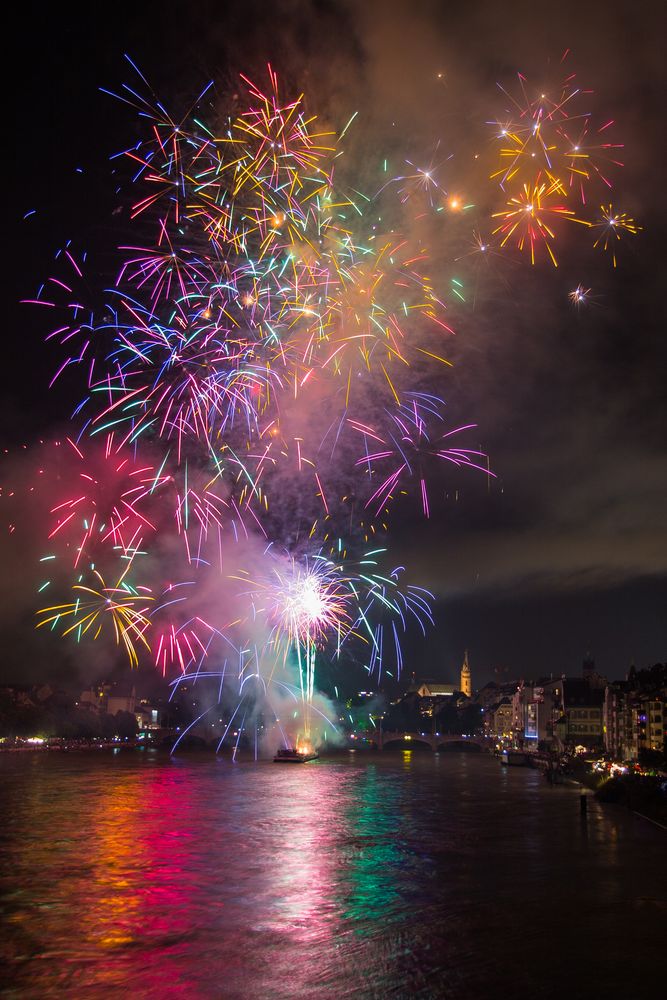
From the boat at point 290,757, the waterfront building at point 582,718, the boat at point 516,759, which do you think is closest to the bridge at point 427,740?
the waterfront building at point 582,718

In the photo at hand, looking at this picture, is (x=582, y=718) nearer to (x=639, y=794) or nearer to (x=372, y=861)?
(x=639, y=794)

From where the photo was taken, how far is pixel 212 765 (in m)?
71.7

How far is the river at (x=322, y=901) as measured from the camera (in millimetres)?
12781

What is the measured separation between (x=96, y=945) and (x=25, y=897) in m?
5.01

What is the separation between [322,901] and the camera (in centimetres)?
1831

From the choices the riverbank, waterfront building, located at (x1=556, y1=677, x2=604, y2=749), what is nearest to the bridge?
waterfront building, located at (x1=556, y1=677, x2=604, y2=749)

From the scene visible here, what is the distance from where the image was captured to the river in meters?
12.8

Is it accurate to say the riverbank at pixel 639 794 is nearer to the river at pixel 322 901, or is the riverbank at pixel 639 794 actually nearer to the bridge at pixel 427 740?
the river at pixel 322 901

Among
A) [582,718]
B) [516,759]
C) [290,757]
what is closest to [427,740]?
[582,718]

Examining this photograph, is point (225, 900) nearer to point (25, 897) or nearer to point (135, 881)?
point (135, 881)

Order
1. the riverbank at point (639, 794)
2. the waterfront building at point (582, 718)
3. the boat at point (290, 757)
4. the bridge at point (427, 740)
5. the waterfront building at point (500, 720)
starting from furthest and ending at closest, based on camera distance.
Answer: the waterfront building at point (500, 720) < the bridge at point (427, 740) < the waterfront building at point (582, 718) < the boat at point (290, 757) < the riverbank at point (639, 794)

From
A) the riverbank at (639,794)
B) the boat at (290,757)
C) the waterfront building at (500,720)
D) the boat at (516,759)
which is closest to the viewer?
the riverbank at (639,794)

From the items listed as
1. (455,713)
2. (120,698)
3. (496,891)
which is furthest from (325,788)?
(455,713)

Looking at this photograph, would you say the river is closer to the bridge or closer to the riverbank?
the riverbank
